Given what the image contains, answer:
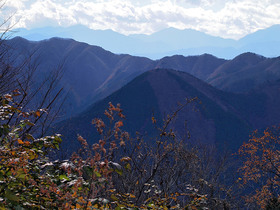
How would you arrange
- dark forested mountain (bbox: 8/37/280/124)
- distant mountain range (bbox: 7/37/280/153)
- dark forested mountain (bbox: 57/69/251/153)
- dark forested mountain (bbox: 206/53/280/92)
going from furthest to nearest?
dark forested mountain (bbox: 8/37/280/124), dark forested mountain (bbox: 206/53/280/92), distant mountain range (bbox: 7/37/280/153), dark forested mountain (bbox: 57/69/251/153)

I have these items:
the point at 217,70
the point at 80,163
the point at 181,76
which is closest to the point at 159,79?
the point at 181,76

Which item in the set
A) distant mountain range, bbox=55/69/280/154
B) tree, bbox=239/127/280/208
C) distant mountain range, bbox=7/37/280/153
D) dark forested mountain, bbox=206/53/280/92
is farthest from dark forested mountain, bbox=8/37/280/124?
tree, bbox=239/127/280/208

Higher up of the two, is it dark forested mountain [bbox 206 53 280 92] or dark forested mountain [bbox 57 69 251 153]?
dark forested mountain [bbox 206 53 280 92]

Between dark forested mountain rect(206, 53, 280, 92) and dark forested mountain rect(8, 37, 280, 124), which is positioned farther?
dark forested mountain rect(8, 37, 280, 124)

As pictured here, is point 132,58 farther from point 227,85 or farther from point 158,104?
point 158,104

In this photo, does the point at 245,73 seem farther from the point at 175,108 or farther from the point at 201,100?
the point at 201,100

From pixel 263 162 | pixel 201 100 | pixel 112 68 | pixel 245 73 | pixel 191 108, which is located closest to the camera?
pixel 263 162

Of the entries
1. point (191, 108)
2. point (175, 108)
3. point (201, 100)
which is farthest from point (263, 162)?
point (175, 108)

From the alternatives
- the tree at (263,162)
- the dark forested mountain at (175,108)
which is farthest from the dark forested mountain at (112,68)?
the tree at (263,162)

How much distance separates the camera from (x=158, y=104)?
77.7 m

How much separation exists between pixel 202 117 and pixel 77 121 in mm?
29324

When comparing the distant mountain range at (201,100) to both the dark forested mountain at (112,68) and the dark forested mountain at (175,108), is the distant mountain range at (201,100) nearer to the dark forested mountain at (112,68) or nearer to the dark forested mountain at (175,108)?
the dark forested mountain at (175,108)

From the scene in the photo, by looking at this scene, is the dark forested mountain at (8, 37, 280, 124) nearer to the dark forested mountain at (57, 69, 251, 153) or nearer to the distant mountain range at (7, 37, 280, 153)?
the distant mountain range at (7, 37, 280, 153)

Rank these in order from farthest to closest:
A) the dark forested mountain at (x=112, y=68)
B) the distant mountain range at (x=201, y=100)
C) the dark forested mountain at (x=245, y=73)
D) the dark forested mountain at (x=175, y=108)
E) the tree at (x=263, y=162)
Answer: the dark forested mountain at (x=112, y=68)
the dark forested mountain at (x=245, y=73)
the distant mountain range at (x=201, y=100)
the dark forested mountain at (x=175, y=108)
the tree at (x=263, y=162)
